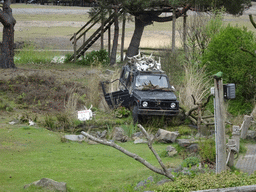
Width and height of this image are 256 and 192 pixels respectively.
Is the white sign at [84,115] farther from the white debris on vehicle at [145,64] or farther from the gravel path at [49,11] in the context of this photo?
the gravel path at [49,11]

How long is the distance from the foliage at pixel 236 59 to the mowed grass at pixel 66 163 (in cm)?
531

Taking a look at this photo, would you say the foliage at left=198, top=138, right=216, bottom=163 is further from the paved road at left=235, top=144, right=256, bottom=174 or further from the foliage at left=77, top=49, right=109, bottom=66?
the foliage at left=77, top=49, right=109, bottom=66

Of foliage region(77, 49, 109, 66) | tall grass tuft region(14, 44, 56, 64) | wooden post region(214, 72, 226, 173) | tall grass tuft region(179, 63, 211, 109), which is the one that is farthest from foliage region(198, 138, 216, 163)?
tall grass tuft region(14, 44, 56, 64)

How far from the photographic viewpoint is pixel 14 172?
9625 mm

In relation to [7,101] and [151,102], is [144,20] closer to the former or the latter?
[7,101]

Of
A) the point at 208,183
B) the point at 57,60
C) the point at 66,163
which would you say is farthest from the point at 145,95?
the point at 57,60

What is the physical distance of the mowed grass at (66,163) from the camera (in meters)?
9.05

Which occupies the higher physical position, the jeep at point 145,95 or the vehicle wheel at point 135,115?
the jeep at point 145,95

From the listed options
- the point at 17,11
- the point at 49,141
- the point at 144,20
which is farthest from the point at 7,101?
the point at 17,11

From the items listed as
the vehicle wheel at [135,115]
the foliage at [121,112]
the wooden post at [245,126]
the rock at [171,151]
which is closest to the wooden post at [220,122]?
the rock at [171,151]

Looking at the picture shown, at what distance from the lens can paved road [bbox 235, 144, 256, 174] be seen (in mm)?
9945

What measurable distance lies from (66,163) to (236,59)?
9360mm

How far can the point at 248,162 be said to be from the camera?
10.6m

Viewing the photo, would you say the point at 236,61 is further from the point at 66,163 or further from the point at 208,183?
the point at 208,183
